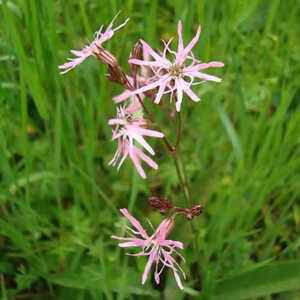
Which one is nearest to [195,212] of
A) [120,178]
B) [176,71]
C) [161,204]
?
[161,204]

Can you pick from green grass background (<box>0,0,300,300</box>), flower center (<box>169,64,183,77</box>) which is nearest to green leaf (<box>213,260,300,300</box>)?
green grass background (<box>0,0,300,300</box>)

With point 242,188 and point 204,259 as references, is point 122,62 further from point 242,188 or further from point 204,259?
point 204,259

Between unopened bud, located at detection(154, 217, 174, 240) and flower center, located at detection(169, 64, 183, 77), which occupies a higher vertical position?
flower center, located at detection(169, 64, 183, 77)

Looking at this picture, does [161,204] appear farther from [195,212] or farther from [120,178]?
[120,178]

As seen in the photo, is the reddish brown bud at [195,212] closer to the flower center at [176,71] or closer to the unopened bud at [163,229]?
the unopened bud at [163,229]

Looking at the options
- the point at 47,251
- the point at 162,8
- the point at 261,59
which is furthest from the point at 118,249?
the point at 162,8

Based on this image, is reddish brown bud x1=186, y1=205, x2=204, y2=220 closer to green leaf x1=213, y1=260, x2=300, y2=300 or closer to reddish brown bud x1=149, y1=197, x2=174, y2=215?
reddish brown bud x1=149, y1=197, x2=174, y2=215

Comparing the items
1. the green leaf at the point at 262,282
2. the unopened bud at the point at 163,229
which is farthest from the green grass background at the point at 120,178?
the unopened bud at the point at 163,229
